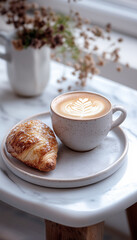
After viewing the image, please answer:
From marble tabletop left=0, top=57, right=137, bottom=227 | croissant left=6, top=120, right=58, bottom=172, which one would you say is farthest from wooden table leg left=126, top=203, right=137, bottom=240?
croissant left=6, top=120, right=58, bottom=172

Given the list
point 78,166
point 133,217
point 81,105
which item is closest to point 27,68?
point 81,105

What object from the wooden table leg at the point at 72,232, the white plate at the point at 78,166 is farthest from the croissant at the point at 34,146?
the wooden table leg at the point at 72,232

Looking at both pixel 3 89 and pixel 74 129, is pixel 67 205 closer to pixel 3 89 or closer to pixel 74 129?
pixel 74 129

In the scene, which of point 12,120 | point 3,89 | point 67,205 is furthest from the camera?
point 3,89

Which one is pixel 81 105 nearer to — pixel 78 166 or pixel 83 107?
Result: pixel 83 107

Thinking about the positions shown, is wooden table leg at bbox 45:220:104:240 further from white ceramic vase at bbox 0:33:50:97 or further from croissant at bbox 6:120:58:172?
white ceramic vase at bbox 0:33:50:97

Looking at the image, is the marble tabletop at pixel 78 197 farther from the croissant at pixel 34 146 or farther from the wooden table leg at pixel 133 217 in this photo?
the wooden table leg at pixel 133 217

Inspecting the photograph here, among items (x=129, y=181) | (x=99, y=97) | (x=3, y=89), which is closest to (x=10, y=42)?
(x=3, y=89)
